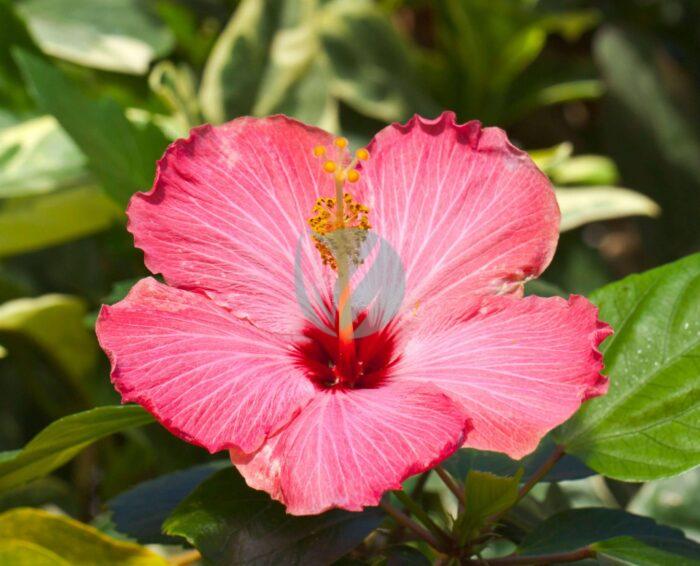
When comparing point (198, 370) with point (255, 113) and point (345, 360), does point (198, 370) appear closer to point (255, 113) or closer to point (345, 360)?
point (345, 360)

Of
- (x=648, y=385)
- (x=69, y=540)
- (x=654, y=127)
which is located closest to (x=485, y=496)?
(x=648, y=385)

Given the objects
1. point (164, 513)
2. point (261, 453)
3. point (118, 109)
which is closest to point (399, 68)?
point (118, 109)

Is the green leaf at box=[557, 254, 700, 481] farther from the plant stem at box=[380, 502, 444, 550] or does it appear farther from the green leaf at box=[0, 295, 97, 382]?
the green leaf at box=[0, 295, 97, 382]

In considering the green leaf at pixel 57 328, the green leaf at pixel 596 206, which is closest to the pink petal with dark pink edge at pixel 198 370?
the green leaf at pixel 57 328

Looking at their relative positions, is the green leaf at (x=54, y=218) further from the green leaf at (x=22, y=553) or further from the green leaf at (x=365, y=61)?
the green leaf at (x=22, y=553)

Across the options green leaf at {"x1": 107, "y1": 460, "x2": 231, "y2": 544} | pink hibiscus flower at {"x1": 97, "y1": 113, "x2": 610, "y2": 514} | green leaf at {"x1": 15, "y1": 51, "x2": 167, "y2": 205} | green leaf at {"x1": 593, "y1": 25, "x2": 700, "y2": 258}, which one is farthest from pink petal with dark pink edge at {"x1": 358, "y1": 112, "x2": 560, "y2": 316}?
green leaf at {"x1": 593, "y1": 25, "x2": 700, "y2": 258}
